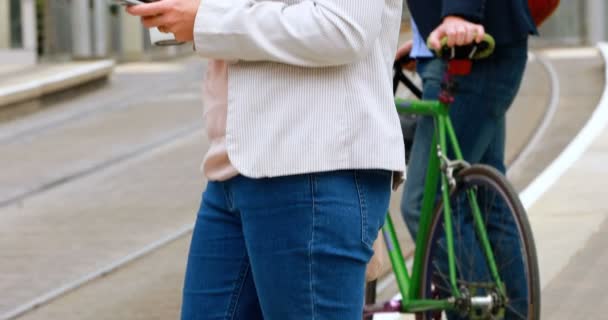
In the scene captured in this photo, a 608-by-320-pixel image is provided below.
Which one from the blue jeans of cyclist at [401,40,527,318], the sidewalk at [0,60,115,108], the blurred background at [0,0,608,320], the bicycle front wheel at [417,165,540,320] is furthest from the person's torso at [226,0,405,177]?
the sidewalk at [0,60,115,108]

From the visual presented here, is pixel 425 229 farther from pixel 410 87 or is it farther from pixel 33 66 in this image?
Answer: pixel 33 66

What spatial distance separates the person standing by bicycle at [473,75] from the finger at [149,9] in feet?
4.92

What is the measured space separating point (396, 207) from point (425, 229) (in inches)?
150

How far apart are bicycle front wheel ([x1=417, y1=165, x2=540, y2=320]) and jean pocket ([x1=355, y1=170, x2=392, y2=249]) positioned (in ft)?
3.63

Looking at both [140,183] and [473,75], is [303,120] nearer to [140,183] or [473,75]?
[473,75]

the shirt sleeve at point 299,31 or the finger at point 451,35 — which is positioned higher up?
the shirt sleeve at point 299,31

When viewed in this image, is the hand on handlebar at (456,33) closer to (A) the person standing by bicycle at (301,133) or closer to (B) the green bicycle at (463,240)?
(B) the green bicycle at (463,240)

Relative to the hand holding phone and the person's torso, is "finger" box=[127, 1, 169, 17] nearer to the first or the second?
the hand holding phone

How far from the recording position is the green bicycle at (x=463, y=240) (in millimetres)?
3584

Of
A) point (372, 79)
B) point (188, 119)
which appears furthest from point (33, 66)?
point (372, 79)

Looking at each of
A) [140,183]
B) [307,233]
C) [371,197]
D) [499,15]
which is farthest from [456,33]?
[140,183]

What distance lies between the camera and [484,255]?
378 cm

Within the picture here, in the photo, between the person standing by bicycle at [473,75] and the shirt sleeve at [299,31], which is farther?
the person standing by bicycle at [473,75]

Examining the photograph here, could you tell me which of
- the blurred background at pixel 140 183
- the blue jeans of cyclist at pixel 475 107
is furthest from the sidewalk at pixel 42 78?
the blue jeans of cyclist at pixel 475 107
